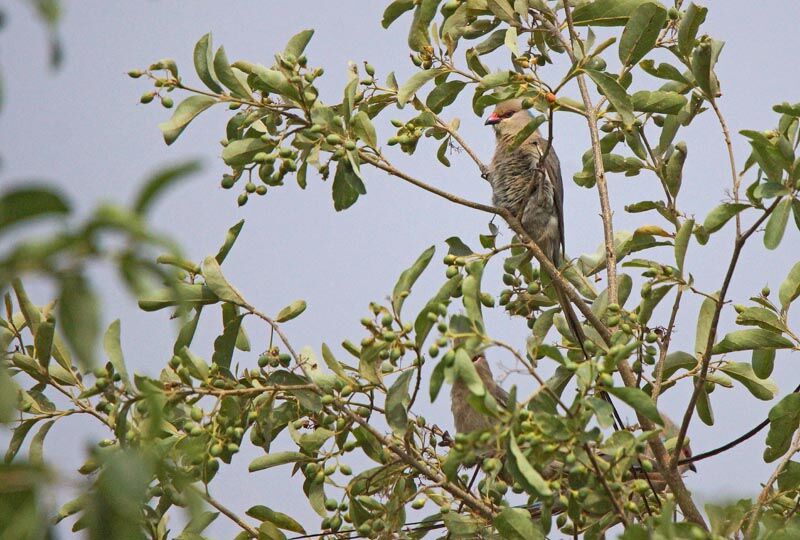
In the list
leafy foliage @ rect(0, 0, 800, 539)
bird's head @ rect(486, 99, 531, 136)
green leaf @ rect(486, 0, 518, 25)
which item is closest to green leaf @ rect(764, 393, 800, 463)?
leafy foliage @ rect(0, 0, 800, 539)

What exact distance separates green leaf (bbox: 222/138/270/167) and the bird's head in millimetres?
3369

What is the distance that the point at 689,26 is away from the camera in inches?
123

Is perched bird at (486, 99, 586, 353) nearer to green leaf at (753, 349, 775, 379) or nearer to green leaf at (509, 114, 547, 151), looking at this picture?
green leaf at (509, 114, 547, 151)

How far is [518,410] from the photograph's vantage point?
217cm

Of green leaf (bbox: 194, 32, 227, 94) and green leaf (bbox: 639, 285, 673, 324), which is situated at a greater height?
green leaf (bbox: 194, 32, 227, 94)

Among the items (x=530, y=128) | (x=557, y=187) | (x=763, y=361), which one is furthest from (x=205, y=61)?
(x=557, y=187)

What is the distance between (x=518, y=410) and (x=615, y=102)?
120 cm

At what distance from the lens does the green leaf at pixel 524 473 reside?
2082 mm

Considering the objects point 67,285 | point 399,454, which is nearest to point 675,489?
point 399,454

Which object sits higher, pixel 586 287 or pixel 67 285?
pixel 586 287

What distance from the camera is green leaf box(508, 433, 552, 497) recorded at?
2.08 m

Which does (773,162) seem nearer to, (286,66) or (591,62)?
(591,62)

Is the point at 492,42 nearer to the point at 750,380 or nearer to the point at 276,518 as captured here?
the point at 750,380

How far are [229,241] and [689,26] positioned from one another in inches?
65.1
